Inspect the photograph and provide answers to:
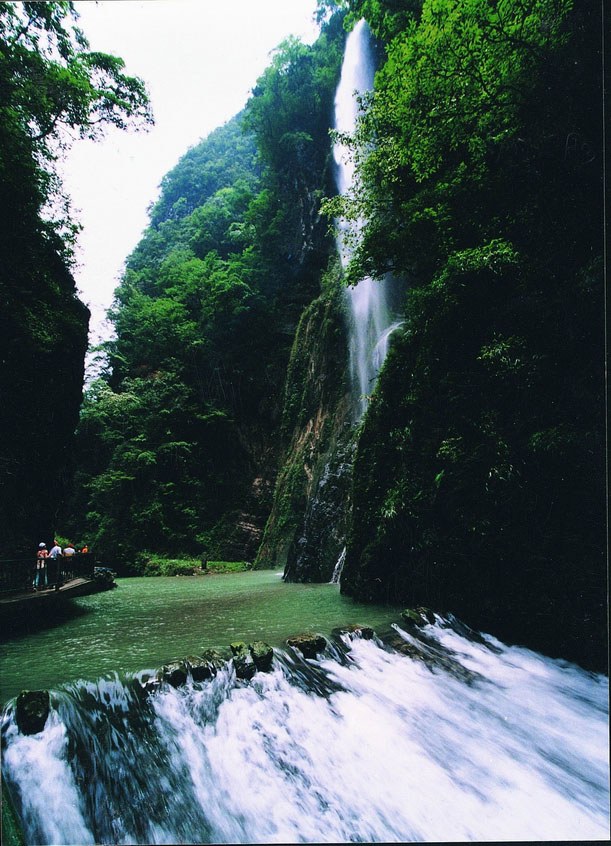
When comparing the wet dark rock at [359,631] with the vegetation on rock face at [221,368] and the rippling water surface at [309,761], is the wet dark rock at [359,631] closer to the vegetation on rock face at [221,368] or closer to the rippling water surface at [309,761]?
the rippling water surface at [309,761]

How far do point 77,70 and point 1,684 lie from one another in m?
6.98

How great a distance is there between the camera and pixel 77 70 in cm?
560

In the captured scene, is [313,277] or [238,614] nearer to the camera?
[238,614]

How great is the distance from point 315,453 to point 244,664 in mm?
9732

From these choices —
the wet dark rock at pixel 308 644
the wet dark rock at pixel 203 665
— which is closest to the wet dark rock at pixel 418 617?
the wet dark rock at pixel 308 644

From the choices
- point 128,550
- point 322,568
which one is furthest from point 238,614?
point 128,550

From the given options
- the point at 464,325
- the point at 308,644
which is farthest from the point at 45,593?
the point at 464,325

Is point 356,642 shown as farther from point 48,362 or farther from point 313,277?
point 313,277

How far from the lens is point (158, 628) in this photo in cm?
559

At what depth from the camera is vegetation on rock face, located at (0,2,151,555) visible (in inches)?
192

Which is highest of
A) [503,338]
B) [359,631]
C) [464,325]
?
[464,325]

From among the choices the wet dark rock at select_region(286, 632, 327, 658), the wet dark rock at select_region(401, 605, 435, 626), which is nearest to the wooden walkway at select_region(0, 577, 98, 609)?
the wet dark rock at select_region(286, 632, 327, 658)

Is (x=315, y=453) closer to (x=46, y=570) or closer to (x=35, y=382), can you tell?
(x=46, y=570)

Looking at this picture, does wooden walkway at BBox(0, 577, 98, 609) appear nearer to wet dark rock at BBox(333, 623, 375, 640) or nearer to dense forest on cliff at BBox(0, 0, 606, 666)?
dense forest on cliff at BBox(0, 0, 606, 666)
